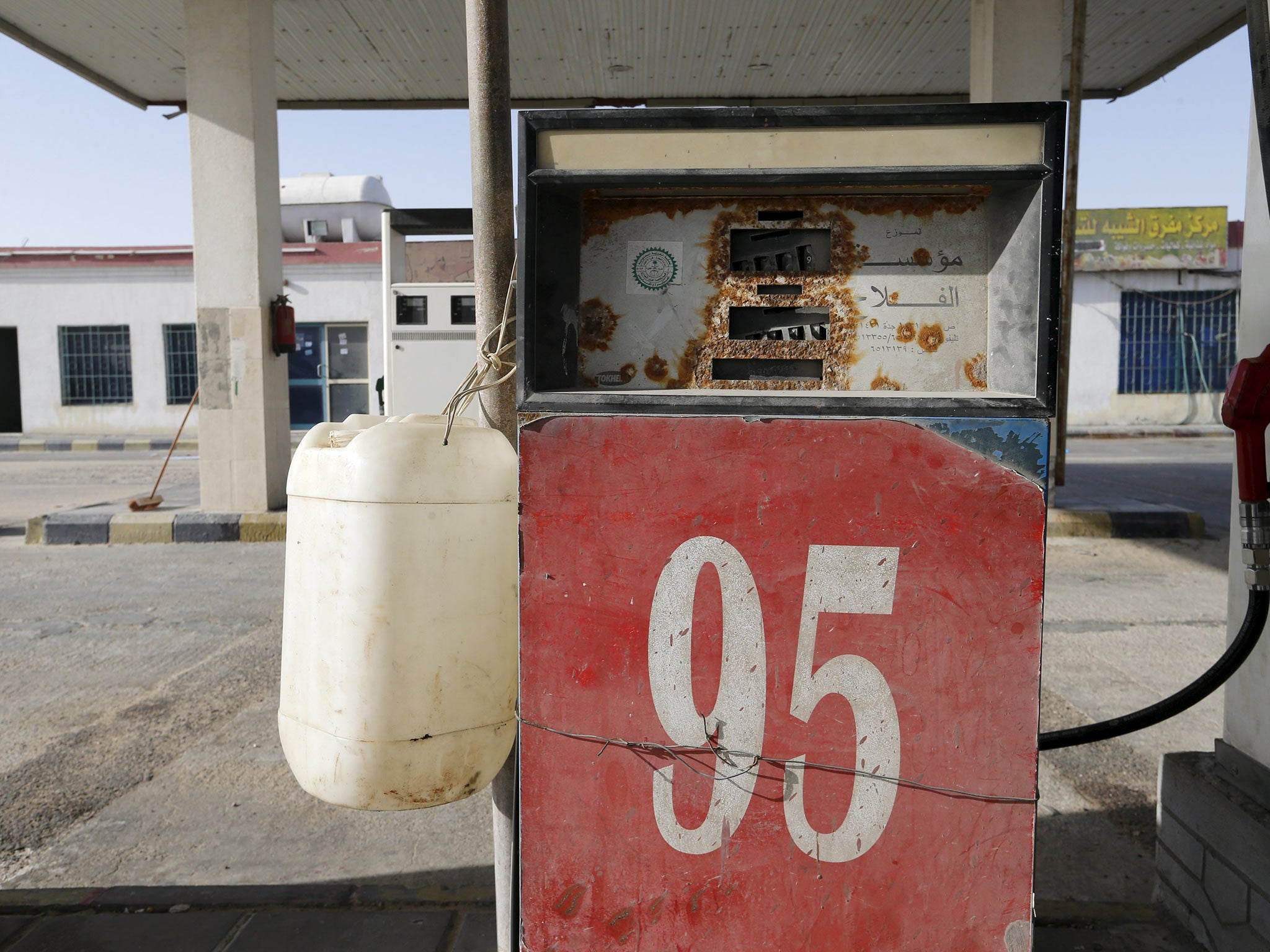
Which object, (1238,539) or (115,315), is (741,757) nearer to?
(1238,539)

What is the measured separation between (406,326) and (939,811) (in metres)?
6.12

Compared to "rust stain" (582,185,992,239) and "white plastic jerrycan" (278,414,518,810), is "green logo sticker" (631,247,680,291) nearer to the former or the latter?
"rust stain" (582,185,992,239)

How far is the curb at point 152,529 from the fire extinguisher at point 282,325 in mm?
1250

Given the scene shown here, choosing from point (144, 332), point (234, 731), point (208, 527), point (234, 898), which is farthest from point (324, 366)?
point (234, 898)

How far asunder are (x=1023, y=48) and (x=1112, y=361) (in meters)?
13.7

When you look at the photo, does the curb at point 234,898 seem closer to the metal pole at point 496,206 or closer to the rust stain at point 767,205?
the metal pole at point 496,206

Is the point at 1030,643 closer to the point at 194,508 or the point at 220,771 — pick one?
the point at 220,771

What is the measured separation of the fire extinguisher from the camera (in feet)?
23.4

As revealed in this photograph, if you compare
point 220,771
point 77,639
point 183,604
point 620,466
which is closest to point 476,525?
point 620,466

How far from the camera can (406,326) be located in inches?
278

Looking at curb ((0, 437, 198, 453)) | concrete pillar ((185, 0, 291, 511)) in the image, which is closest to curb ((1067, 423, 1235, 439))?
concrete pillar ((185, 0, 291, 511))

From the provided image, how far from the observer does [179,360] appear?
17.7 m

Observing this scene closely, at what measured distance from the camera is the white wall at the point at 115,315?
16.8 metres

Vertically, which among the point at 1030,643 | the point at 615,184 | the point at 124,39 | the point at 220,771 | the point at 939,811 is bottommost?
the point at 220,771
